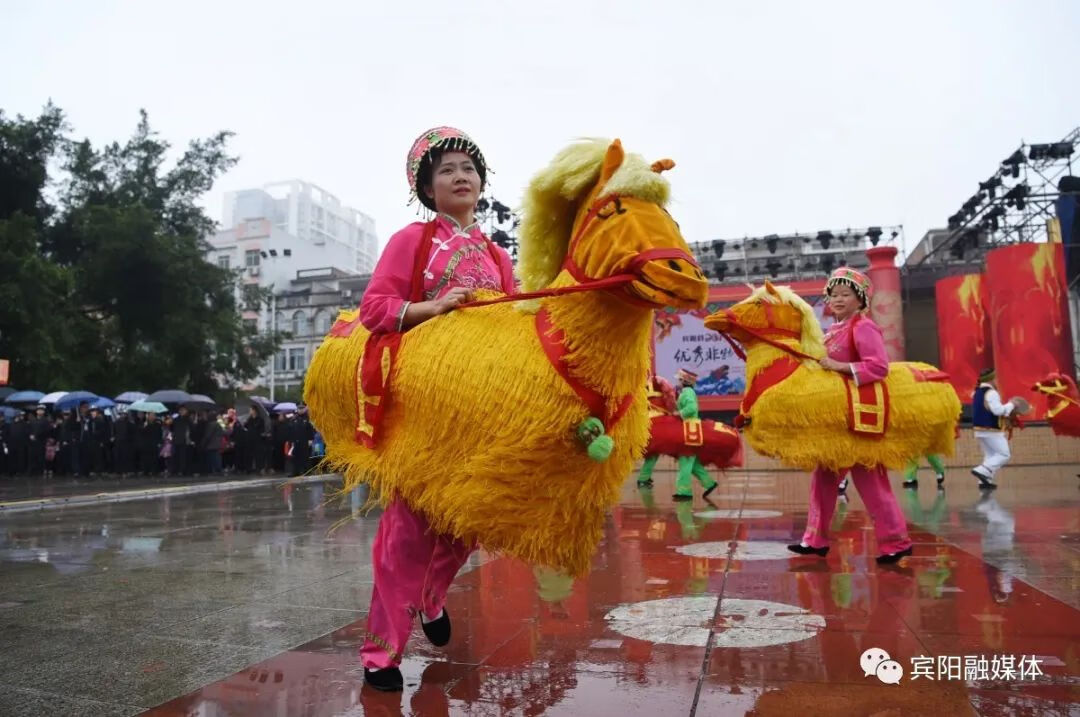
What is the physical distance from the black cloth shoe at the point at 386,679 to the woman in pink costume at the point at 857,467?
331 centimetres

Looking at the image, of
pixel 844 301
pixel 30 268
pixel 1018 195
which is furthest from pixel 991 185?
pixel 30 268

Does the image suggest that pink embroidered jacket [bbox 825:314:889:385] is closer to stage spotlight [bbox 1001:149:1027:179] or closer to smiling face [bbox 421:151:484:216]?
smiling face [bbox 421:151:484:216]

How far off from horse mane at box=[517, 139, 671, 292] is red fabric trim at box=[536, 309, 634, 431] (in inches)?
10.0

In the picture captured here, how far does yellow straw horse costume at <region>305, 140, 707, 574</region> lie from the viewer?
2346mm

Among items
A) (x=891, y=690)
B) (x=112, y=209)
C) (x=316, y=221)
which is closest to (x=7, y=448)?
(x=112, y=209)

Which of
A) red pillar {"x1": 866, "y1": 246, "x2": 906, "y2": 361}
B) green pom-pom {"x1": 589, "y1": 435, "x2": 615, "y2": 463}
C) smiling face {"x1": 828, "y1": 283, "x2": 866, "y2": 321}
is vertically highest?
red pillar {"x1": 866, "y1": 246, "x2": 906, "y2": 361}

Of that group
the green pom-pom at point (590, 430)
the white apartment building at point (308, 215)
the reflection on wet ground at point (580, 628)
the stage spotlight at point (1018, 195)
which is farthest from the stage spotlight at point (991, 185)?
the white apartment building at point (308, 215)

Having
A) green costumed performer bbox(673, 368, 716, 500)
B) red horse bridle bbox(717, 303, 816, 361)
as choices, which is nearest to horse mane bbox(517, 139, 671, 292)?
red horse bridle bbox(717, 303, 816, 361)

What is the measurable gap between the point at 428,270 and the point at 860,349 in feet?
10.7

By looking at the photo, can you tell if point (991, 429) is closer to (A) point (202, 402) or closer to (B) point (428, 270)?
(B) point (428, 270)

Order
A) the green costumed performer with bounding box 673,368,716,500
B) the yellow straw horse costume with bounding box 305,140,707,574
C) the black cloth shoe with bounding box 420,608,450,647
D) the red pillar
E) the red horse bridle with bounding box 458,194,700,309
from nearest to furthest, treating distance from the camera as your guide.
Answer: the red horse bridle with bounding box 458,194,700,309
the yellow straw horse costume with bounding box 305,140,707,574
the black cloth shoe with bounding box 420,608,450,647
the green costumed performer with bounding box 673,368,716,500
the red pillar

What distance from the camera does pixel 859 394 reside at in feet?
16.1

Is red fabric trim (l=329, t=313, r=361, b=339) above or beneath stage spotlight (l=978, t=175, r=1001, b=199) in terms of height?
beneath

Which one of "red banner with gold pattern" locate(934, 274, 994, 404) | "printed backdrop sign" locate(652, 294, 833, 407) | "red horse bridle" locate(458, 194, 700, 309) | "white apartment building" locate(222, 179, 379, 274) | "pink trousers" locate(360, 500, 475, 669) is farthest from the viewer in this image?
"white apartment building" locate(222, 179, 379, 274)
